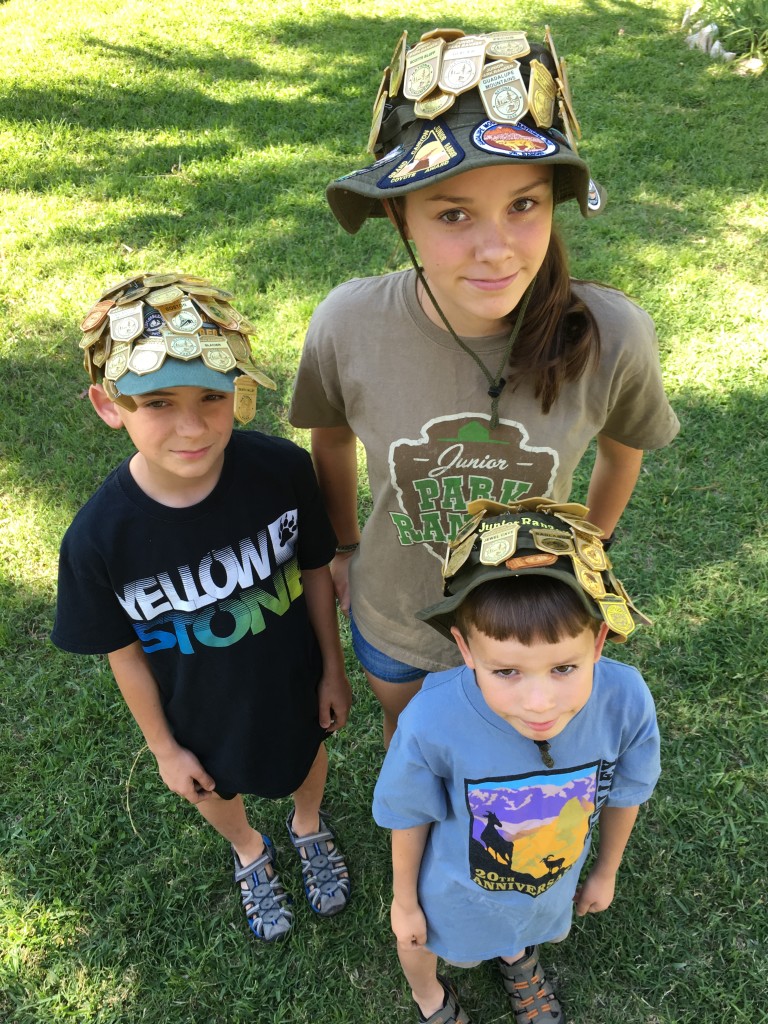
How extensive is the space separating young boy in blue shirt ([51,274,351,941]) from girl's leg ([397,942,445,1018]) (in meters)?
0.54

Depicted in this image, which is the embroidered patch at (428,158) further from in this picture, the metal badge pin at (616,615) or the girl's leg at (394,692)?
the girl's leg at (394,692)

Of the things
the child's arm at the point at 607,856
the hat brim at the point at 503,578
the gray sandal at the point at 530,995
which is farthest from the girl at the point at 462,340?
the gray sandal at the point at 530,995

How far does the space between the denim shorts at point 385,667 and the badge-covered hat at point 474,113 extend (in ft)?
3.87

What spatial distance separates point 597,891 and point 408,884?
50 centimetres

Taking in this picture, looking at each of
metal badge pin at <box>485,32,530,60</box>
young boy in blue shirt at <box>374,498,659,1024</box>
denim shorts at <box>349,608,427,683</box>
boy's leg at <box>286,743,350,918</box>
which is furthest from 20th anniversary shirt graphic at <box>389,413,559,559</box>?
boy's leg at <box>286,743,350,918</box>

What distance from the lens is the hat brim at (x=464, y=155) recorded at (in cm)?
138

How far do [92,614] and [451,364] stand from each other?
3.24ft

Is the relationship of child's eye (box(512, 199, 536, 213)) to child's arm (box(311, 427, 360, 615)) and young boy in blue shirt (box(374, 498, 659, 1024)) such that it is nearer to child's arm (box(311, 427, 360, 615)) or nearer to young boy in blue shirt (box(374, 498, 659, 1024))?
young boy in blue shirt (box(374, 498, 659, 1024))

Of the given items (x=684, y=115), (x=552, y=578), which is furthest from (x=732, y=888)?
(x=684, y=115)

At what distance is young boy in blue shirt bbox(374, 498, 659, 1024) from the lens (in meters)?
1.45

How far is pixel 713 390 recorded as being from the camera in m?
4.31

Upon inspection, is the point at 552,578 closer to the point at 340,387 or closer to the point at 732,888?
the point at 340,387

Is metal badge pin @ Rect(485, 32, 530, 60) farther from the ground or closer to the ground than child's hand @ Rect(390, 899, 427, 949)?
farther from the ground

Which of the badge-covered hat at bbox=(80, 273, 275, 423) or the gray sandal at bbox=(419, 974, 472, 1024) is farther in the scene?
the gray sandal at bbox=(419, 974, 472, 1024)
